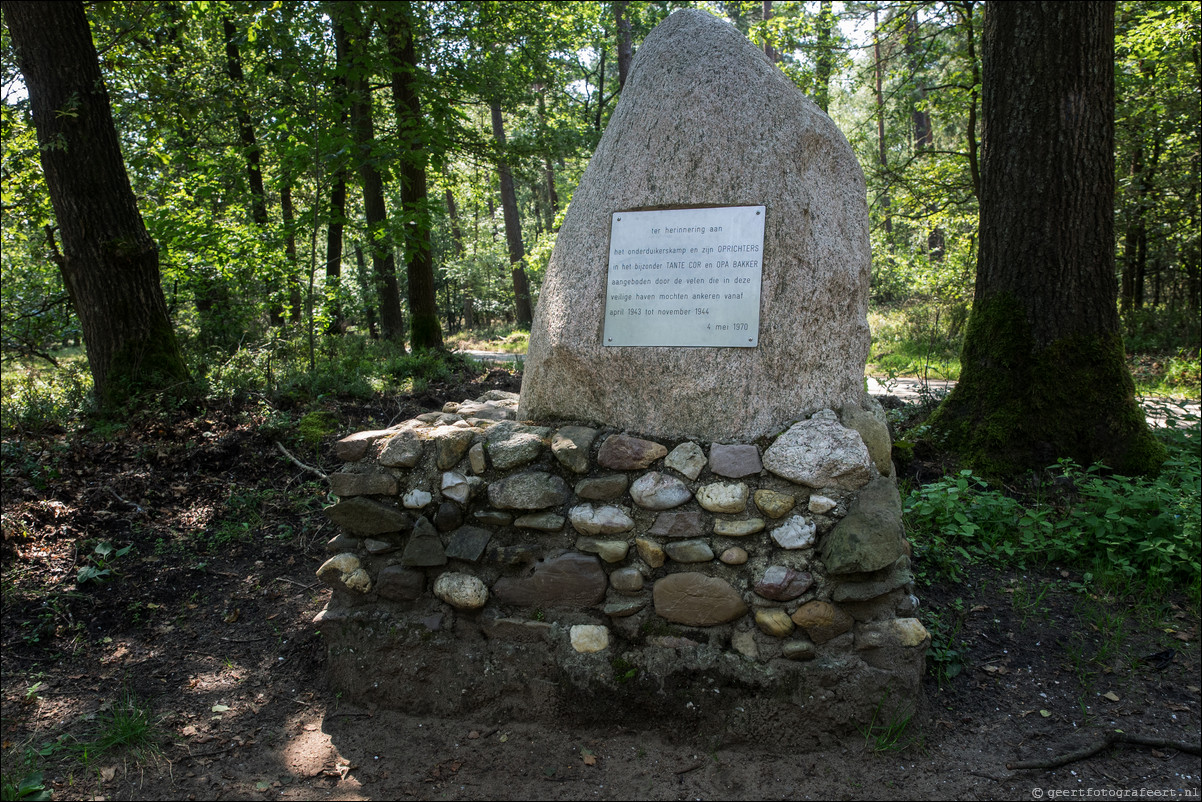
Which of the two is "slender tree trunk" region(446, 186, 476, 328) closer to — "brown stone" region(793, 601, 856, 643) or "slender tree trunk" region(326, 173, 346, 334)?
"slender tree trunk" region(326, 173, 346, 334)

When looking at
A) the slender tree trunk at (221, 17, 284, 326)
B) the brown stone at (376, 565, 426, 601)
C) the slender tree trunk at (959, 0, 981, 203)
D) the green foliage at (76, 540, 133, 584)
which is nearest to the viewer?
the brown stone at (376, 565, 426, 601)

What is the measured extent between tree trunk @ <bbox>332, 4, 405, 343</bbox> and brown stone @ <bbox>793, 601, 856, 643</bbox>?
595cm

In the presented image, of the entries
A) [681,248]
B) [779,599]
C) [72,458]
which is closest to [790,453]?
[779,599]

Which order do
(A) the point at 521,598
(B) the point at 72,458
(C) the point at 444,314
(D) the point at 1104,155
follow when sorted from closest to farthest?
(A) the point at 521,598
(D) the point at 1104,155
(B) the point at 72,458
(C) the point at 444,314

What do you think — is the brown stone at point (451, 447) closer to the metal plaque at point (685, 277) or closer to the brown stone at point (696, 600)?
the metal plaque at point (685, 277)

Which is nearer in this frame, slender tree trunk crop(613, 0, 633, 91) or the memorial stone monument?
the memorial stone monument

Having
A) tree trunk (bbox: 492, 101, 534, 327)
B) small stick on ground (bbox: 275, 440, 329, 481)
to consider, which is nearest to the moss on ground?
small stick on ground (bbox: 275, 440, 329, 481)

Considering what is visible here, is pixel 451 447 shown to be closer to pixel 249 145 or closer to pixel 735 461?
pixel 735 461

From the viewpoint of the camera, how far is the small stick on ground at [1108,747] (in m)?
2.29

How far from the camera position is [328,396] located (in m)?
6.18

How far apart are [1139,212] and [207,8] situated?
511 inches

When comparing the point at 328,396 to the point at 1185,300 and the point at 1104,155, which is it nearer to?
the point at 1104,155

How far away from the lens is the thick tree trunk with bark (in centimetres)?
539

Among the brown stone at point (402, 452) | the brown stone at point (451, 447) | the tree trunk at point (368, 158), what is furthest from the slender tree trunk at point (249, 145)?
the brown stone at point (451, 447)
